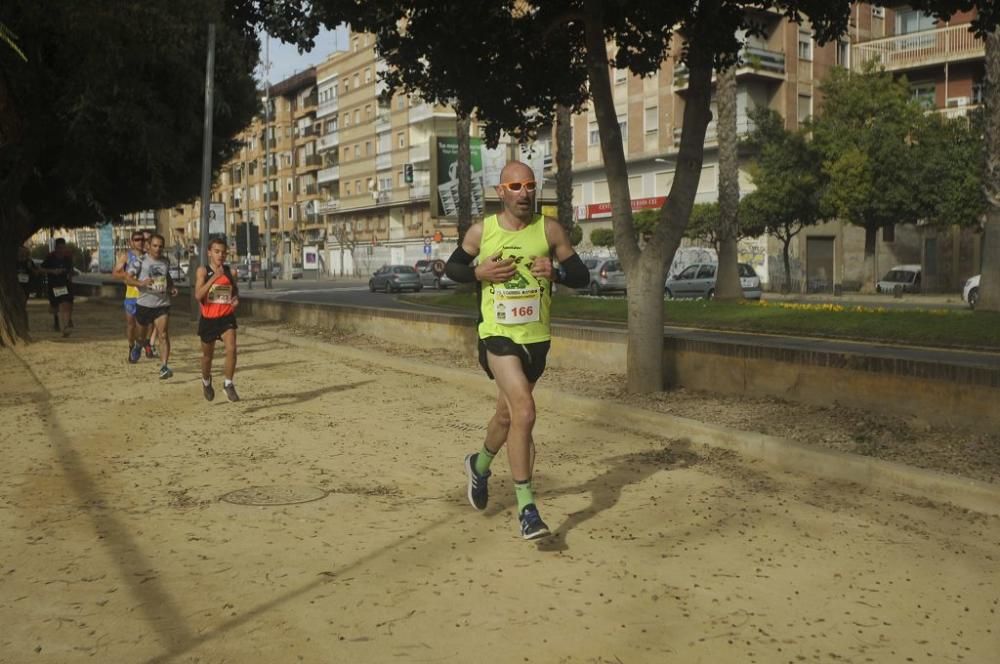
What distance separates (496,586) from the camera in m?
4.29

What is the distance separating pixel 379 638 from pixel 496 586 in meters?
0.75

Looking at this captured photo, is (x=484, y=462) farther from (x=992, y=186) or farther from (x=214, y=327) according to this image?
(x=992, y=186)

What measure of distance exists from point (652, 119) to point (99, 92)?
37639mm

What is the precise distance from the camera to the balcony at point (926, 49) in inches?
1672

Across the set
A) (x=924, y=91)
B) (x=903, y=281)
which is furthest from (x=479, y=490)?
(x=924, y=91)

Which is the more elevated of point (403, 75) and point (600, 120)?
point (403, 75)

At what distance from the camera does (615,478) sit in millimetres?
6609

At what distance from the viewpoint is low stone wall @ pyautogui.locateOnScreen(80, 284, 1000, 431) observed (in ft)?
23.5

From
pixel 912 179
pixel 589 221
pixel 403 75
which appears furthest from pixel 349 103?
pixel 403 75

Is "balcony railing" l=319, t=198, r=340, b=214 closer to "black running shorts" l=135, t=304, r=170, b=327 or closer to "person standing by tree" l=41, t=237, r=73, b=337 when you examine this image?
"person standing by tree" l=41, t=237, r=73, b=337

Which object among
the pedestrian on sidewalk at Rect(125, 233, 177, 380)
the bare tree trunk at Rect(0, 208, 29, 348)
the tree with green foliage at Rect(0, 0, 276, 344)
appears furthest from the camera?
the bare tree trunk at Rect(0, 208, 29, 348)

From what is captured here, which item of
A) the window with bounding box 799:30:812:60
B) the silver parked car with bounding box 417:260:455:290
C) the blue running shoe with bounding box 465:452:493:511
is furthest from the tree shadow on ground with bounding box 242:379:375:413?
the window with bounding box 799:30:812:60

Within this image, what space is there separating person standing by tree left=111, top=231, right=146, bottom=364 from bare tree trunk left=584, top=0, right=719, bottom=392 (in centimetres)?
722

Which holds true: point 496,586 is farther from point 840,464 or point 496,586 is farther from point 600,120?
point 600,120
